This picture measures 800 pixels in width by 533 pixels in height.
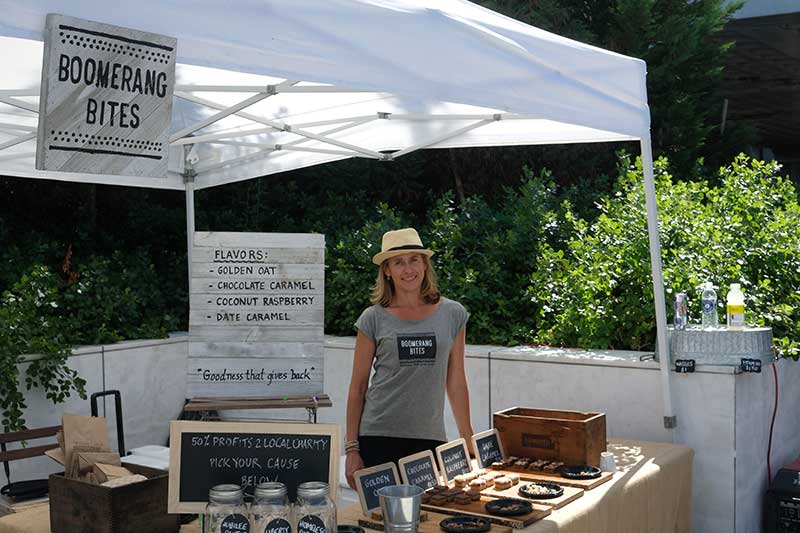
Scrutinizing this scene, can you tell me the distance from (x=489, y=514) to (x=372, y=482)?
38 centimetres

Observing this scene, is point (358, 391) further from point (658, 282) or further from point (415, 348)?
point (658, 282)

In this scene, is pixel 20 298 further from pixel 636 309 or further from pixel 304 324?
pixel 636 309

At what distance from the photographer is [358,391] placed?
3688mm

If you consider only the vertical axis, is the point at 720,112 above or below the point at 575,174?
above

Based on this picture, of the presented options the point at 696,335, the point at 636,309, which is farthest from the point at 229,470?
the point at 636,309

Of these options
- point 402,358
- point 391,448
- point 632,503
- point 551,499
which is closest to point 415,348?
point 402,358

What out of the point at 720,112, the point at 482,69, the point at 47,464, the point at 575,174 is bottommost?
the point at 47,464

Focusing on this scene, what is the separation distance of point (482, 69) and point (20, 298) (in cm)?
377

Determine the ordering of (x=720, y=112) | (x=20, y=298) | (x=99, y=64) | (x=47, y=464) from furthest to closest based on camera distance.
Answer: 1. (x=720, y=112)
2. (x=20, y=298)
3. (x=47, y=464)
4. (x=99, y=64)

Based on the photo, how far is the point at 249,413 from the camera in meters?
5.84

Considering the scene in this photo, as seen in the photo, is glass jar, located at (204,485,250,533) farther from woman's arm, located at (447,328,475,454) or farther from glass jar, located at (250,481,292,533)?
woman's arm, located at (447,328,475,454)

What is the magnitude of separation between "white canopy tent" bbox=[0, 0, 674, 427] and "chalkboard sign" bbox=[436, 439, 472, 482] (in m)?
1.21

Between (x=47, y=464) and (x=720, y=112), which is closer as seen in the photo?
(x=47, y=464)

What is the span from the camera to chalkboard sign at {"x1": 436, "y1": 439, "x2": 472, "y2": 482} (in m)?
3.23
